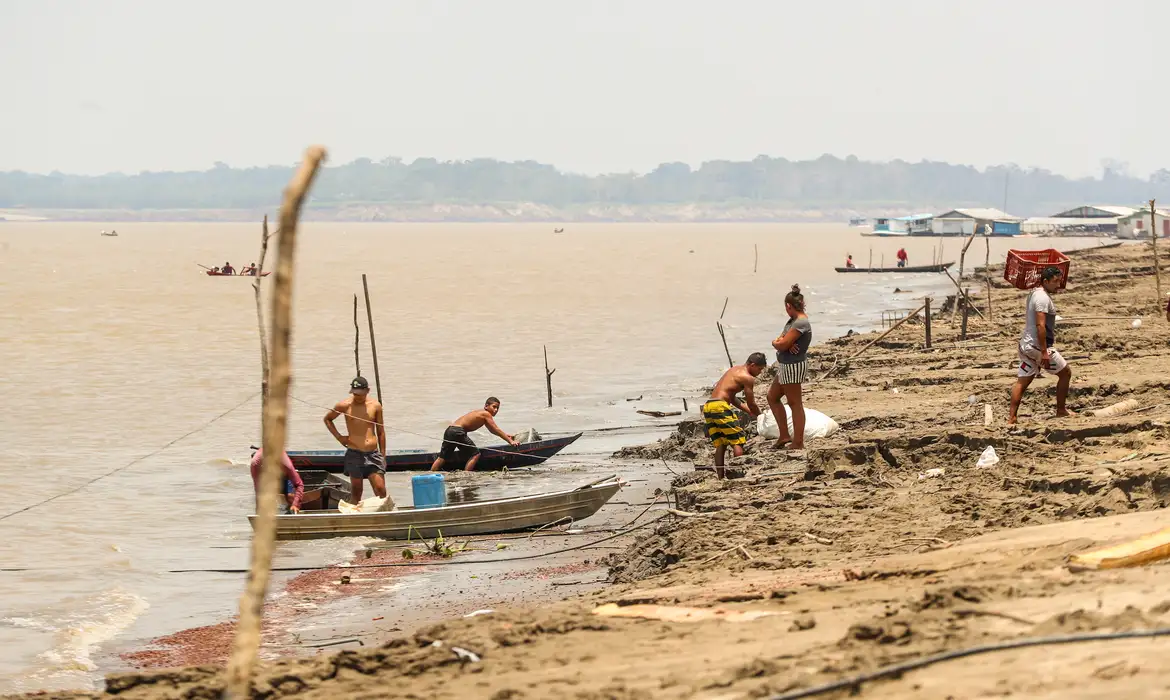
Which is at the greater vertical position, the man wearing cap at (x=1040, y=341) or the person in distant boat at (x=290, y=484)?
the man wearing cap at (x=1040, y=341)

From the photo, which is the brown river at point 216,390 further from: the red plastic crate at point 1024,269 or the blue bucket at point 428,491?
the red plastic crate at point 1024,269

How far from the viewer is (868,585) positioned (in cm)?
713

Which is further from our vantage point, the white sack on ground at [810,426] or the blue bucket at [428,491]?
the white sack on ground at [810,426]

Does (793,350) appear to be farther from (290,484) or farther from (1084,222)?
(1084,222)

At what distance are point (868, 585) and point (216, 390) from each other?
24.8m

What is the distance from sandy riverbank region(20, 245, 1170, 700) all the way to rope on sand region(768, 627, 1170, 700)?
46 millimetres

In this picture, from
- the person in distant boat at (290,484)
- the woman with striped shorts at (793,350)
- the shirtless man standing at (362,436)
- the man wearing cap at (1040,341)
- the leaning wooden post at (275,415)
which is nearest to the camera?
the leaning wooden post at (275,415)

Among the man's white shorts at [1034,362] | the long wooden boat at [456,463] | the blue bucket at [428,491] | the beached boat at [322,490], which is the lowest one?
the long wooden boat at [456,463]

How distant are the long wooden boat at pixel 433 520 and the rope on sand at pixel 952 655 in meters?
7.84

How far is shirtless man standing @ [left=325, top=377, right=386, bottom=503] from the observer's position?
43.5 feet

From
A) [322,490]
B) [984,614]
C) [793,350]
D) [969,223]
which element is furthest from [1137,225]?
[984,614]

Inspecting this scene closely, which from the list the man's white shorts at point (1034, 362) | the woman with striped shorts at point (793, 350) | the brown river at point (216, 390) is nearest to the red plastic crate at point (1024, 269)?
the man's white shorts at point (1034, 362)

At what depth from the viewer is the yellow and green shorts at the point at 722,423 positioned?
12.5m

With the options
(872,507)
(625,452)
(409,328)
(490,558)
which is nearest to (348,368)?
(409,328)
